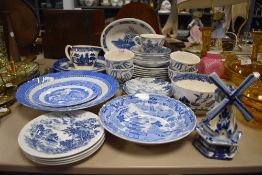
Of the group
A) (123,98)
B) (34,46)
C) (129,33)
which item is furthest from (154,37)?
(34,46)

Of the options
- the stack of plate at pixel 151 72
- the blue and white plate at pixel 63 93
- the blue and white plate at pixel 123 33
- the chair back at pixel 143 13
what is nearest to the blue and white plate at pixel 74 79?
the blue and white plate at pixel 63 93

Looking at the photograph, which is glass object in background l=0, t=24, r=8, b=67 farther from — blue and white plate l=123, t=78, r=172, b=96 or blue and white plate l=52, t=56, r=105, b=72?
blue and white plate l=123, t=78, r=172, b=96

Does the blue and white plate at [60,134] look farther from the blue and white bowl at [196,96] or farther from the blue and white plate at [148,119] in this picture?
the blue and white bowl at [196,96]

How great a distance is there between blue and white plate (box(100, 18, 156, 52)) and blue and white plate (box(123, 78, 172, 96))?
9.7 inches

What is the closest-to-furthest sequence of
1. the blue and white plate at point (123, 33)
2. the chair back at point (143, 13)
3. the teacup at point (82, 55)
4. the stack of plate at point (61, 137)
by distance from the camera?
1. the stack of plate at point (61, 137)
2. the teacup at point (82, 55)
3. the blue and white plate at point (123, 33)
4. the chair back at point (143, 13)

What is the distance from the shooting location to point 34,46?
1.14m

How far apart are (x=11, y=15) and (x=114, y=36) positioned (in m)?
0.46

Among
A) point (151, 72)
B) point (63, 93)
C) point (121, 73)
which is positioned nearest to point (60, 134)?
point (63, 93)

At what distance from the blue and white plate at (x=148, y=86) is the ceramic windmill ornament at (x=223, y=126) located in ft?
0.80

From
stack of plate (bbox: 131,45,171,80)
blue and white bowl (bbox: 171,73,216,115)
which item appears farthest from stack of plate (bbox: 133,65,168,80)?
blue and white bowl (bbox: 171,73,216,115)

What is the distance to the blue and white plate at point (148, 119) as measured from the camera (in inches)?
22.1

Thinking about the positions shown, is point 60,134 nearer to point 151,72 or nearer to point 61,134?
point 61,134

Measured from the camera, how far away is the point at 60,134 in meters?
0.58

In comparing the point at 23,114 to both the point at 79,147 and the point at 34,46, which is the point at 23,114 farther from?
the point at 34,46
